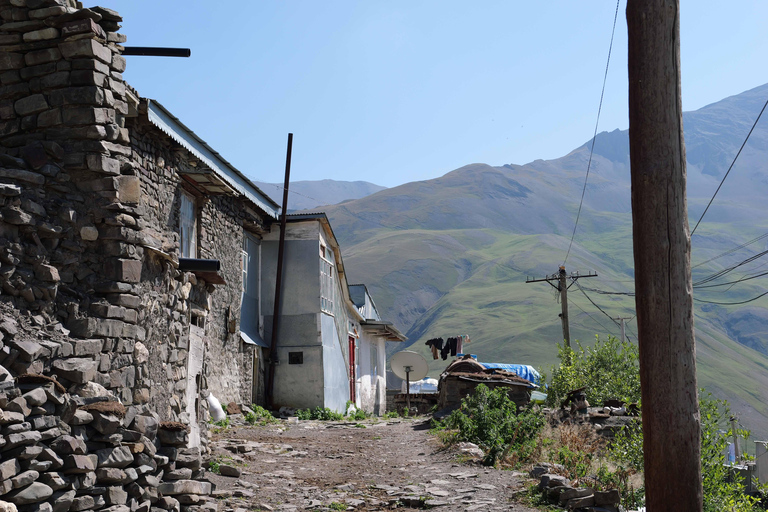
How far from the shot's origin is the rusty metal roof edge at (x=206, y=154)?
545 inches

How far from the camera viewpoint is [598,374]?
68.6 feet

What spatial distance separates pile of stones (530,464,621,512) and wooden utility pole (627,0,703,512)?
2.43m

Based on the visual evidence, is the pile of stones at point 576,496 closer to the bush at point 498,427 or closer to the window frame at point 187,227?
the bush at point 498,427

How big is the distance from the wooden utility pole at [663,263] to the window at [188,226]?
1219 centimetres

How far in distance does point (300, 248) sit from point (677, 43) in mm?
17697

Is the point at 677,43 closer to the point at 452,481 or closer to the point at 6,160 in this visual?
the point at 6,160

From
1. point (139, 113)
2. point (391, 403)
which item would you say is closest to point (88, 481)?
point (139, 113)

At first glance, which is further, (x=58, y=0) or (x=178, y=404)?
(x=178, y=404)

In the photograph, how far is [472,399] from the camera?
45.8 feet

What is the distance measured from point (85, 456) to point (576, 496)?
5244 millimetres

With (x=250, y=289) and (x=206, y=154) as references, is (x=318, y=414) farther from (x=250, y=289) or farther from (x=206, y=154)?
(x=206, y=154)

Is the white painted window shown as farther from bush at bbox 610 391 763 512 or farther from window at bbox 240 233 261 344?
bush at bbox 610 391 763 512

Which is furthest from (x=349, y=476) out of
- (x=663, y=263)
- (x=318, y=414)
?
(x=318, y=414)

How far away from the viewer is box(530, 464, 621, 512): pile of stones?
7.58 meters
